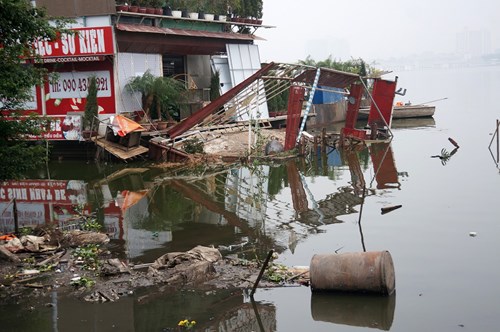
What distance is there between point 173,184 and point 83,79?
9.92 m

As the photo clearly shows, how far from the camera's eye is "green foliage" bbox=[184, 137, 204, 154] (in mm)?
27469

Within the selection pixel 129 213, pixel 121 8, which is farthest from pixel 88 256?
pixel 121 8

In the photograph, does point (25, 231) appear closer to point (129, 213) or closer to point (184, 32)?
point (129, 213)

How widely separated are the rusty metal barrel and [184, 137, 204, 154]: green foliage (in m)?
17.2

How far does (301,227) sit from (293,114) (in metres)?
12.8

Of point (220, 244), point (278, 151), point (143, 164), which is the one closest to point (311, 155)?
point (278, 151)

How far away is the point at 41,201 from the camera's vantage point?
789 inches

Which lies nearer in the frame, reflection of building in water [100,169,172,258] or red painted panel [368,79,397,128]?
reflection of building in water [100,169,172,258]

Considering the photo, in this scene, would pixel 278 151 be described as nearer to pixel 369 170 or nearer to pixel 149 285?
pixel 369 170

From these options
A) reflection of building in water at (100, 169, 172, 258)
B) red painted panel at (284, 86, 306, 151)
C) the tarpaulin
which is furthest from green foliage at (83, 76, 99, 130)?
red painted panel at (284, 86, 306, 151)

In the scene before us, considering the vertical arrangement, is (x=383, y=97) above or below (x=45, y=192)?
above

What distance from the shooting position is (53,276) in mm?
11852

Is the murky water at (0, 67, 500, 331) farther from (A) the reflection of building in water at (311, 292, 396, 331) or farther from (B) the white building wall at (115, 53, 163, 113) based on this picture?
(B) the white building wall at (115, 53, 163, 113)

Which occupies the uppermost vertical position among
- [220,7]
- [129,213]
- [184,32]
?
[220,7]
